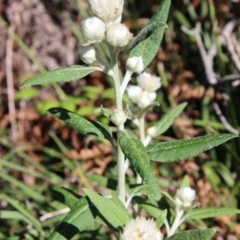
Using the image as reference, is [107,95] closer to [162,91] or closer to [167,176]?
[162,91]

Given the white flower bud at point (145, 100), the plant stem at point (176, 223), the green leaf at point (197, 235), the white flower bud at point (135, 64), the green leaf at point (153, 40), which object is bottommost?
the plant stem at point (176, 223)

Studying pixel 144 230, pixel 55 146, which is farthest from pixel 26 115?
pixel 144 230

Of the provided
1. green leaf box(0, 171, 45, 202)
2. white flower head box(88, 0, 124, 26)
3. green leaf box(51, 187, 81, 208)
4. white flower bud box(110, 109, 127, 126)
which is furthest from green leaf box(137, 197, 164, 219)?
green leaf box(0, 171, 45, 202)

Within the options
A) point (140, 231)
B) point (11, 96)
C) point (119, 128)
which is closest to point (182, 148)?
point (119, 128)

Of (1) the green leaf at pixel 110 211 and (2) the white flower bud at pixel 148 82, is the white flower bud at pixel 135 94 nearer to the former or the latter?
(2) the white flower bud at pixel 148 82

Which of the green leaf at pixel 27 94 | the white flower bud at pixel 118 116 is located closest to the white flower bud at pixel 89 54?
the white flower bud at pixel 118 116

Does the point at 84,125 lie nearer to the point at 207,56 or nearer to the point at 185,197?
the point at 185,197
